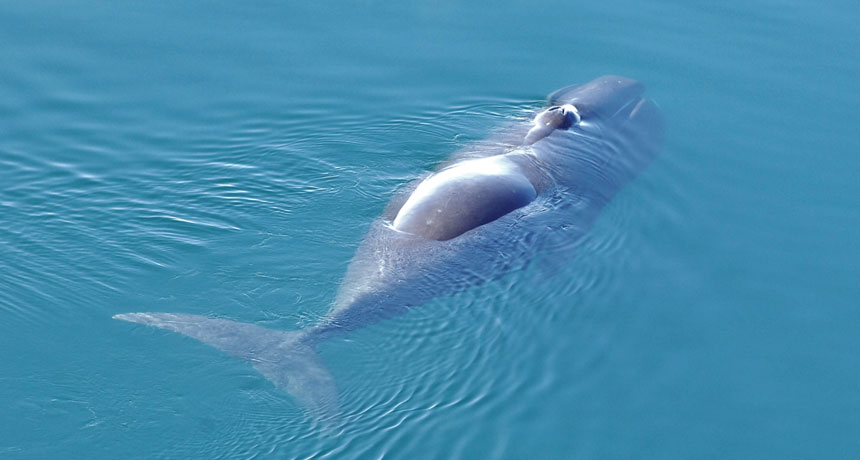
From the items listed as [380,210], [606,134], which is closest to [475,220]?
[380,210]

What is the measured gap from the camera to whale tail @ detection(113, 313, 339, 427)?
14070 millimetres

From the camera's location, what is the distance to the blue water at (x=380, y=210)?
13.9 metres

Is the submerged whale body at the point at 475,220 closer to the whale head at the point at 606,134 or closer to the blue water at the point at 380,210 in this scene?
the whale head at the point at 606,134

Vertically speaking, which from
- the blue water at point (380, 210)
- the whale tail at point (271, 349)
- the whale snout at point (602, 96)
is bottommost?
the whale tail at point (271, 349)

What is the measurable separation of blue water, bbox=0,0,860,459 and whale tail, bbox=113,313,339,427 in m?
0.19

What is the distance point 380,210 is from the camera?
60.4 feet

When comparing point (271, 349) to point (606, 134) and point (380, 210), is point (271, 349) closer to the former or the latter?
point (380, 210)

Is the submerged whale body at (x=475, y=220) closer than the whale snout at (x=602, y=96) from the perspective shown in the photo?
Yes

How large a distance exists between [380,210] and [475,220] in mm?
1859

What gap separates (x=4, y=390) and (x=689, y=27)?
19.0 m

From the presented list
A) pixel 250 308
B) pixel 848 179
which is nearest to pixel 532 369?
pixel 250 308

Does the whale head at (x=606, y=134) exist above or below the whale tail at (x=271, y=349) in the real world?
above

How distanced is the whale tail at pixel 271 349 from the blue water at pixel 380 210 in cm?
19

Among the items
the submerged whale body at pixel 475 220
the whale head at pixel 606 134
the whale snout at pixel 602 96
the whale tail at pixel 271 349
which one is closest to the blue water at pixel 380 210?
the whale tail at pixel 271 349
